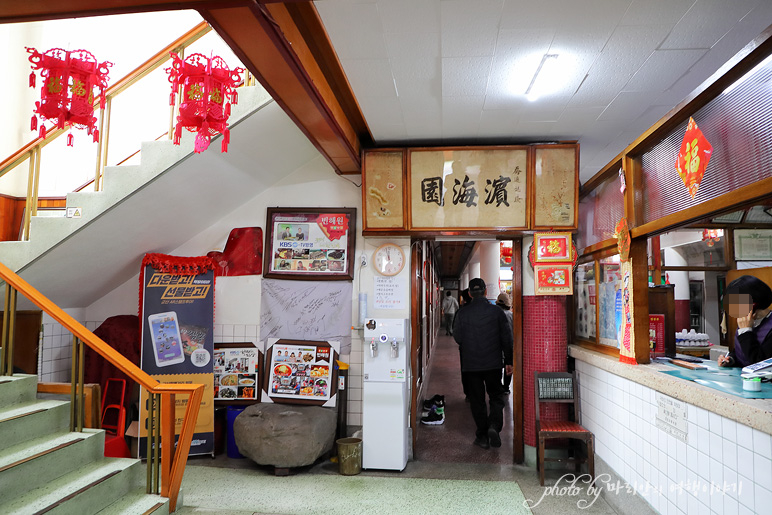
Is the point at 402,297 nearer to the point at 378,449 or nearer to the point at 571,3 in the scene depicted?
the point at 378,449

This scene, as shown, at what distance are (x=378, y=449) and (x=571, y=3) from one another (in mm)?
4101

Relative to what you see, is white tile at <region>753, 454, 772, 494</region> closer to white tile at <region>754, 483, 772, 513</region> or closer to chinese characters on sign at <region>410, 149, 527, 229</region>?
white tile at <region>754, 483, 772, 513</region>

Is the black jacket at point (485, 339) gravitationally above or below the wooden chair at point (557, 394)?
above

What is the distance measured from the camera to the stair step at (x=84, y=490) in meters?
2.87

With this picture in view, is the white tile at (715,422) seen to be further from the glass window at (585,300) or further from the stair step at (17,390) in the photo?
the stair step at (17,390)

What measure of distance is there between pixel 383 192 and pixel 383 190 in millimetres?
21

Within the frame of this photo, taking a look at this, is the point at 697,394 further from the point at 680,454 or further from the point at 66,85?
the point at 66,85

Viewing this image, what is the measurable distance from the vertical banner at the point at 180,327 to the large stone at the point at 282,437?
24.5 inches

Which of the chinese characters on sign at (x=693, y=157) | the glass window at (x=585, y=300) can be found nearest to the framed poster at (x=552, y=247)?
the glass window at (x=585, y=300)

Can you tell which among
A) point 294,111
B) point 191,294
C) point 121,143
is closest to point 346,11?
point 294,111

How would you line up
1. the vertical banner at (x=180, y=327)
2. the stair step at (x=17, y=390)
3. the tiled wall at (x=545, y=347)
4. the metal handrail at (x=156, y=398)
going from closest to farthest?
the metal handrail at (x=156, y=398) → the stair step at (x=17, y=390) → the tiled wall at (x=545, y=347) → the vertical banner at (x=180, y=327)

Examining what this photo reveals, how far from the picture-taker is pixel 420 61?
10.4 feet

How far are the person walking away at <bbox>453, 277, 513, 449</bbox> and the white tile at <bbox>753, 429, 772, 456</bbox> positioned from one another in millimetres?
3308

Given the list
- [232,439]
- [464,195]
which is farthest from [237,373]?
[464,195]
